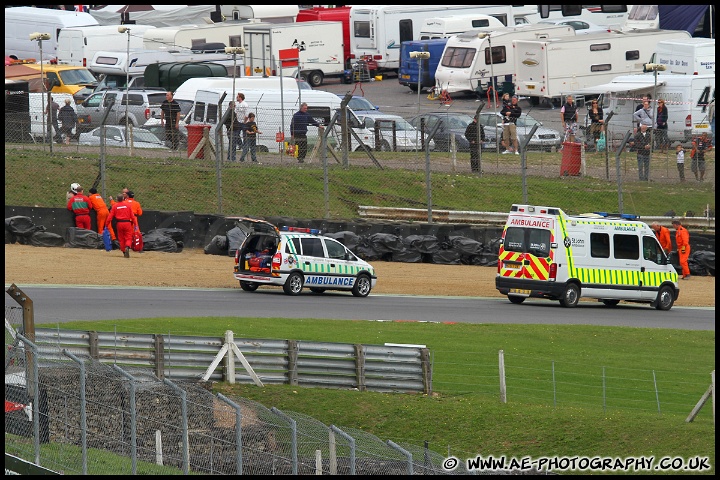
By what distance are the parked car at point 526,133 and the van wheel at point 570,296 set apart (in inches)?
338

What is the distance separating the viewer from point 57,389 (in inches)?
492

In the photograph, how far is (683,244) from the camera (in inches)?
1164

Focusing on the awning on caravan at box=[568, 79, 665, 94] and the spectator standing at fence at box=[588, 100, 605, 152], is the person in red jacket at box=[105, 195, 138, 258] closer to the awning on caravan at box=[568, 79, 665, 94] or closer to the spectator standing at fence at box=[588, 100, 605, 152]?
the spectator standing at fence at box=[588, 100, 605, 152]

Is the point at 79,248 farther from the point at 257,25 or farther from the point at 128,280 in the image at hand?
the point at 257,25

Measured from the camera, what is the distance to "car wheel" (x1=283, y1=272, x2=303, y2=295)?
82.2 ft

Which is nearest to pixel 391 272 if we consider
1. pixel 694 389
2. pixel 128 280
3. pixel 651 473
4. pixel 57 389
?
pixel 128 280

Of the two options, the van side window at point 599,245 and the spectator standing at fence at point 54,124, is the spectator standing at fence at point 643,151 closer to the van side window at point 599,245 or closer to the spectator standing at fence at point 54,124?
the van side window at point 599,245

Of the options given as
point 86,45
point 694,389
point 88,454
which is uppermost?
point 86,45

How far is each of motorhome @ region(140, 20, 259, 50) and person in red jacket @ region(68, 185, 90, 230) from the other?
24.7m

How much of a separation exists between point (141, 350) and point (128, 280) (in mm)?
8786

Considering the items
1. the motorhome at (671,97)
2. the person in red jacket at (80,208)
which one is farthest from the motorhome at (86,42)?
the person in red jacket at (80,208)

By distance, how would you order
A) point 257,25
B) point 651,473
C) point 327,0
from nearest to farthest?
point 651,473 < point 257,25 < point 327,0

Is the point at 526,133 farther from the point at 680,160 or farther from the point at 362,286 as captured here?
the point at 362,286

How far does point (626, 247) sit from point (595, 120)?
12758 mm
